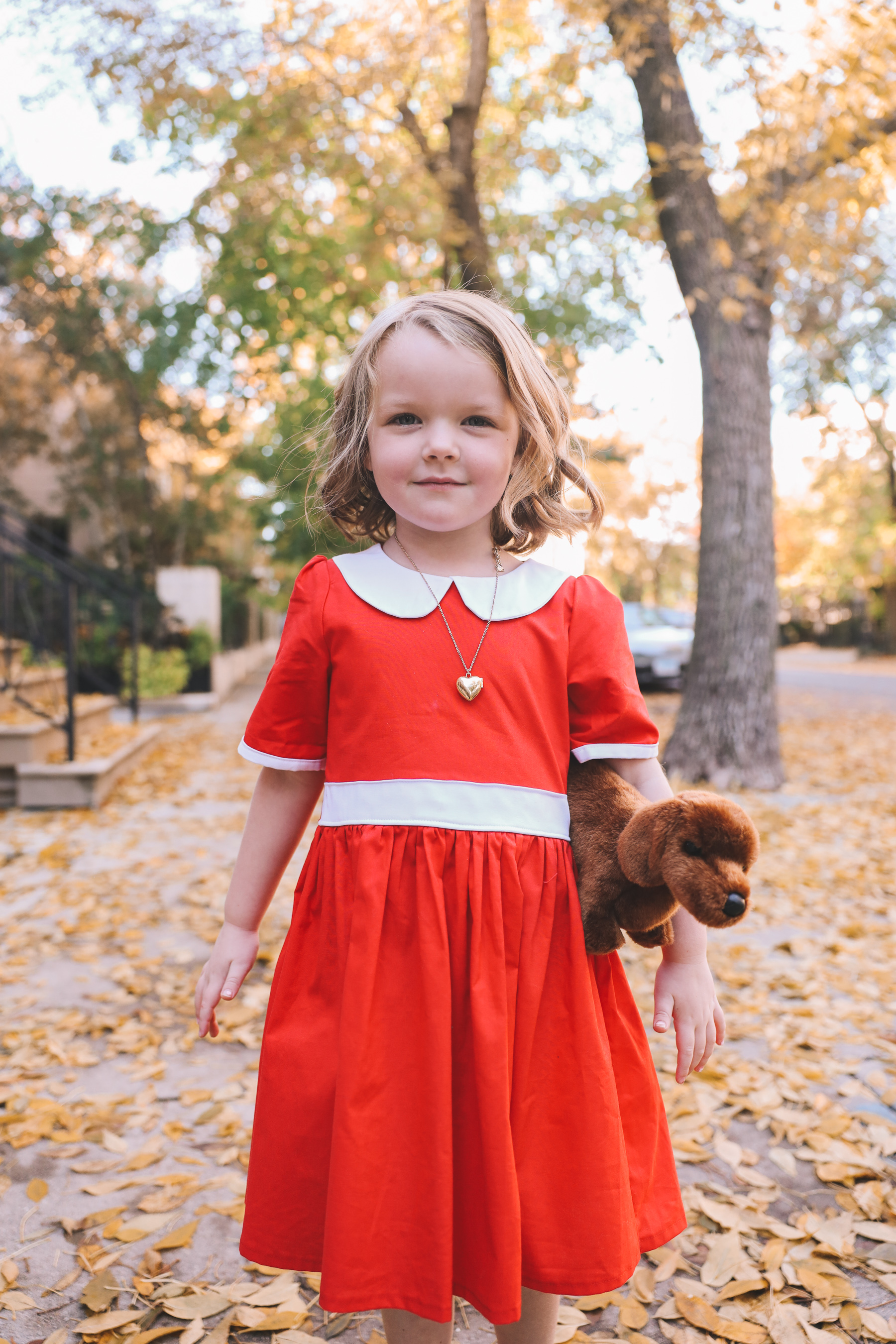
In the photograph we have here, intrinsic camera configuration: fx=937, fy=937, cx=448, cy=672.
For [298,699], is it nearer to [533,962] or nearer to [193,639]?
[533,962]

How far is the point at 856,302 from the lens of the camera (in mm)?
19281

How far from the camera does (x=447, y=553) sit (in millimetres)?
1509

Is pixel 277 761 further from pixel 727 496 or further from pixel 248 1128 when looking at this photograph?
pixel 727 496

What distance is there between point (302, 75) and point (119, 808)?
6723 millimetres

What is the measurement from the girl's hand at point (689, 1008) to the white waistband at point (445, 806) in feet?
0.91

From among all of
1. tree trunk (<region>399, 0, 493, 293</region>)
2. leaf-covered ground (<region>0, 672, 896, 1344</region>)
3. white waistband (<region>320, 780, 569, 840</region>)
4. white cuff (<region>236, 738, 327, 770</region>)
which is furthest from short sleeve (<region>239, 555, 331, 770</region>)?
tree trunk (<region>399, 0, 493, 293</region>)

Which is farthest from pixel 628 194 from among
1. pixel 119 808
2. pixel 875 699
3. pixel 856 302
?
pixel 856 302

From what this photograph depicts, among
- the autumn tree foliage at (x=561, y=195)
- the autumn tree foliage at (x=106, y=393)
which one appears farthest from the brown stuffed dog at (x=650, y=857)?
the autumn tree foliage at (x=106, y=393)

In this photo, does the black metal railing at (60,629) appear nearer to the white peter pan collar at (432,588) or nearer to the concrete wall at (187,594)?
the concrete wall at (187,594)

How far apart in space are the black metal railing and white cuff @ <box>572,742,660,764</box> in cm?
527

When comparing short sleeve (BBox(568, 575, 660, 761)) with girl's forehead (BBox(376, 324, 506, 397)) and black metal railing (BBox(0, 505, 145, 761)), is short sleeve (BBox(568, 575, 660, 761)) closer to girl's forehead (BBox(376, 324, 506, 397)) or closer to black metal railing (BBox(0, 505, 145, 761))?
girl's forehead (BBox(376, 324, 506, 397))

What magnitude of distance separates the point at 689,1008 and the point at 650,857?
1.08 feet

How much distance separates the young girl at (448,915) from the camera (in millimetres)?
1281

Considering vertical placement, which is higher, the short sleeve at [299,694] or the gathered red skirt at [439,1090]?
the short sleeve at [299,694]
